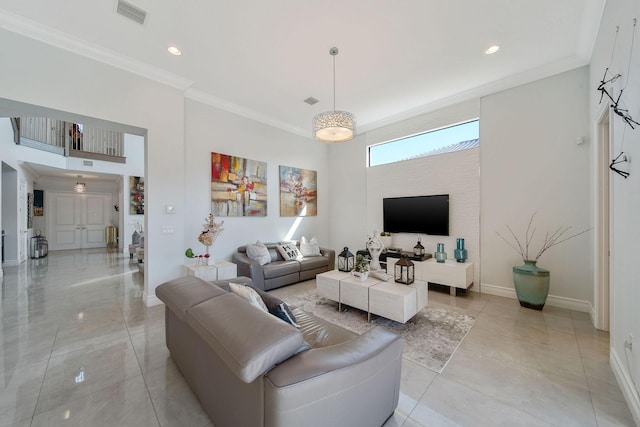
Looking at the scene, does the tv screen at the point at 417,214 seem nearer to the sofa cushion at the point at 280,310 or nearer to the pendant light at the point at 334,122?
the pendant light at the point at 334,122

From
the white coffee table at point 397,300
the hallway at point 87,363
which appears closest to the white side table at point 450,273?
the white coffee table at point 397,300

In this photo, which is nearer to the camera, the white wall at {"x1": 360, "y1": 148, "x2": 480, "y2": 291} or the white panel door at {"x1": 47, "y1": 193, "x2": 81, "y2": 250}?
the white wall at {"x1": 360, "y1": 148, "x2": 480, "y2": 291}

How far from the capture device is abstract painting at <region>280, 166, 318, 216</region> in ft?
18.2

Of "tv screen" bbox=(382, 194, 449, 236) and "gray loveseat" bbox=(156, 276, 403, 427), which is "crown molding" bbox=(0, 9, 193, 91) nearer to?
"gray loveseat" bbox=(156, 276, 403, 427)

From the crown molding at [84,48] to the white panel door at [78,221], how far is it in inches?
364

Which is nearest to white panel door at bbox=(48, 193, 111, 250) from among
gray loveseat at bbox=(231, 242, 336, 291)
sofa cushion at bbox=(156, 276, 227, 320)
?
gray loveseat at bbox=(231, 242, 336, 291)

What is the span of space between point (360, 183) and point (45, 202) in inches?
449

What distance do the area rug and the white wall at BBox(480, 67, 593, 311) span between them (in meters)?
1.53

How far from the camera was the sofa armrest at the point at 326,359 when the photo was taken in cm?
101

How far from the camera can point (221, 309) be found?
1356 millimetres

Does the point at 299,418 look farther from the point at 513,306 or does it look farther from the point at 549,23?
the point at 549,23

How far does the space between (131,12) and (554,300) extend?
6.31m

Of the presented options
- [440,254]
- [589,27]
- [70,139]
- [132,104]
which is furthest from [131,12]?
[70,139]

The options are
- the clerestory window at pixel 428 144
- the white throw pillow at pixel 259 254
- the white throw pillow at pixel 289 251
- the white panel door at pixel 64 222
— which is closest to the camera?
the clerestory window at pixel 428 144
